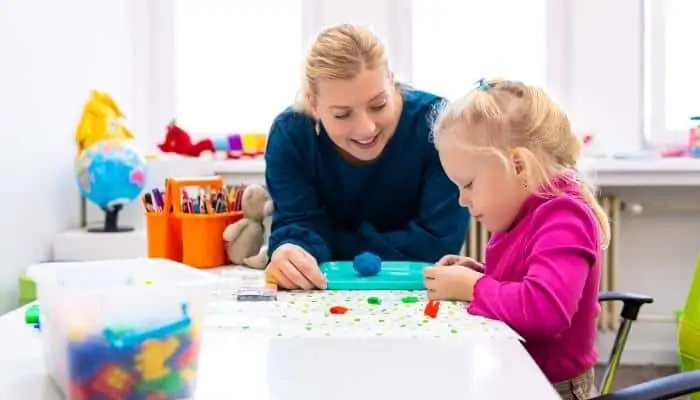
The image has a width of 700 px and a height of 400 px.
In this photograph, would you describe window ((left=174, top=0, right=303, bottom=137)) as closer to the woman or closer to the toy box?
the woman

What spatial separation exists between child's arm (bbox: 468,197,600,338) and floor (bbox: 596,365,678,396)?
1.82 m

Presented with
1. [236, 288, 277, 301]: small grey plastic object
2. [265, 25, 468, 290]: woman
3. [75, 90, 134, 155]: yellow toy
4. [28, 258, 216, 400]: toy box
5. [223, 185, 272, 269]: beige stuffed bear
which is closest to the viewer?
[28, 258, 216, 400]: toy box

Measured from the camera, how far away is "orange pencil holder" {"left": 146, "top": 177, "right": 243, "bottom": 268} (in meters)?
1.59

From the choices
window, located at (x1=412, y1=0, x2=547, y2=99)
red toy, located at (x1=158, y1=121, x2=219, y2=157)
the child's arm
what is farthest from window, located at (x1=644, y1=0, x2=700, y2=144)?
the child's arm

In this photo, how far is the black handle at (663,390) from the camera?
80 centimetres

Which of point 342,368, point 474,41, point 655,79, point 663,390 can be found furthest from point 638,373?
point 342,368

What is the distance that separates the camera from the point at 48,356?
0.79m

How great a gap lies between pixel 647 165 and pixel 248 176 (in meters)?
1.34

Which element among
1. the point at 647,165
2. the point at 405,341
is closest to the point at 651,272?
the point at 647,165

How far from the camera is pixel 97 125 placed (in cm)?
242

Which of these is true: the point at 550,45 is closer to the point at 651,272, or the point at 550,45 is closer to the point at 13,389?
the point at 651,272

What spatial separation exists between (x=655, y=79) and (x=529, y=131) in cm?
209

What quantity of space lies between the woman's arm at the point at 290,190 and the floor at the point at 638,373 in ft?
5.24

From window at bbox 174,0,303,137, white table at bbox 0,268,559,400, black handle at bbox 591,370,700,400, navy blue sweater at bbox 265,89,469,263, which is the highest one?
window at bbox 174,0,303,137
